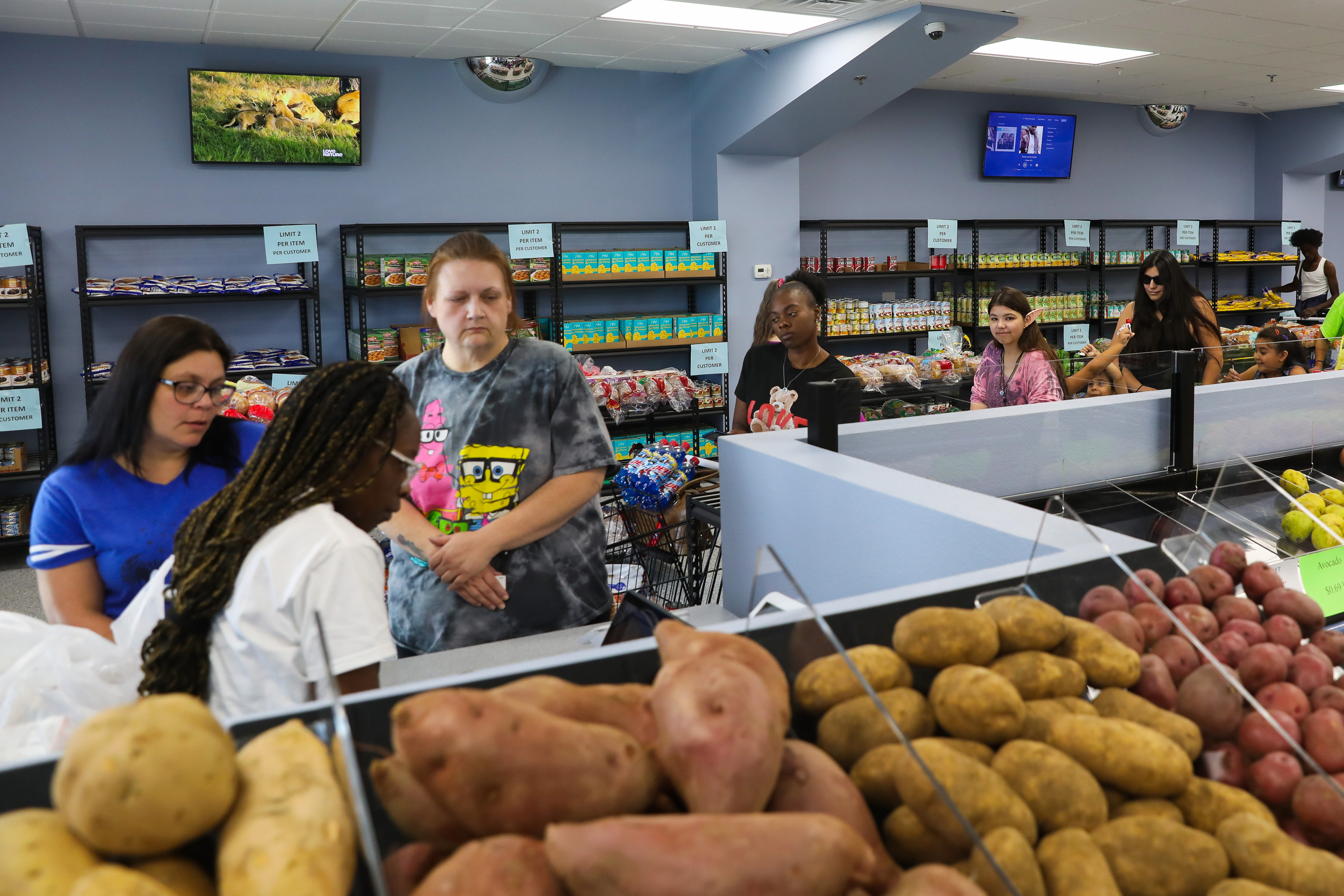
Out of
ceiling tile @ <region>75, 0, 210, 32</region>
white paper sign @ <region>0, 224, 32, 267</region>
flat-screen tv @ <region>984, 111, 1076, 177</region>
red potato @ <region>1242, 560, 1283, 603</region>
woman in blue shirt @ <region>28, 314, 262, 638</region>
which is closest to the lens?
red potato @ <region>1242, 560, 1283, 603</region>

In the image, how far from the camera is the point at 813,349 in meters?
3.29

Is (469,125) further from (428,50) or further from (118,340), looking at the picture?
(118,340)

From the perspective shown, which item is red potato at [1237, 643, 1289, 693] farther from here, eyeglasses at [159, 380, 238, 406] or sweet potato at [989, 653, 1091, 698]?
eyeglasses at [159, 380, 238, 406]

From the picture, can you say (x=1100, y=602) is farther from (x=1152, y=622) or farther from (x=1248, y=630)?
(x=1248, y=630)

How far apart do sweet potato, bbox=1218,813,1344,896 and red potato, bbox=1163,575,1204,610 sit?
41cm

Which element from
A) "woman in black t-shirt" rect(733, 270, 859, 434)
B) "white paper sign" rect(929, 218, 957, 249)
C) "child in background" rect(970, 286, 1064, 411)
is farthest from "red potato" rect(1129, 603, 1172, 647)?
"white paper sign" rect(929, 218, 957, 249)

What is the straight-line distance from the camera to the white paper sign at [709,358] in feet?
22.3

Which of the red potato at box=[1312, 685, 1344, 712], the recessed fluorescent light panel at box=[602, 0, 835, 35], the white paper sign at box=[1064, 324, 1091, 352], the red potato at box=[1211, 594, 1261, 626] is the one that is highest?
the recessed fluorescent light panel at box=[602, 0, 835, 35]

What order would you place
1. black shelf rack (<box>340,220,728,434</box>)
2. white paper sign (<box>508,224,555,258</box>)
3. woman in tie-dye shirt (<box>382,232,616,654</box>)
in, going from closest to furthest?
woman in tie-dye shirt (<box>382,232,616,654</box>), black shelf rack (<box>340,220,728,434</box>), white paper sign (<box>508,224,555,258</box>)

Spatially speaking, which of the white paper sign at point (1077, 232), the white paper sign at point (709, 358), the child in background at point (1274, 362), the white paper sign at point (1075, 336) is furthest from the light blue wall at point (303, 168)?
the child in background at point (1274, 362)

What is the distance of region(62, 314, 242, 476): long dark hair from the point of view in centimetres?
185

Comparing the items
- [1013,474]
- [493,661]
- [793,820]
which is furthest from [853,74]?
[793,820]

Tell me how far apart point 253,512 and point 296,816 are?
66 cm

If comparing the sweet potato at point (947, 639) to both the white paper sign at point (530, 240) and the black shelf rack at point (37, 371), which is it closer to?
the white paper sign at point (530, 240)
